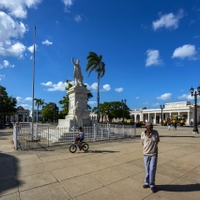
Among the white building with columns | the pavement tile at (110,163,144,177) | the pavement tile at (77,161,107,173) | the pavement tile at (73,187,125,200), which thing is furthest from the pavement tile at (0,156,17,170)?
the white building with columns

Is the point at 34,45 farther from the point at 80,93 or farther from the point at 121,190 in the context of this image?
the point at 121,190

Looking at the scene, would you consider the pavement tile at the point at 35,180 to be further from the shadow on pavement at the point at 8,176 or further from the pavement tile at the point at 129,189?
the pavement tile at the point at 129,189

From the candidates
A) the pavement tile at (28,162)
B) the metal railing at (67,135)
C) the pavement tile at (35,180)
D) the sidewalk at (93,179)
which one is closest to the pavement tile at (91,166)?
the sidewalk at (93,179)

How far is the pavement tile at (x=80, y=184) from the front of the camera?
12.5 feet

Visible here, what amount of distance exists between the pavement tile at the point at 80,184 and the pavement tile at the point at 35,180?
1.60ft

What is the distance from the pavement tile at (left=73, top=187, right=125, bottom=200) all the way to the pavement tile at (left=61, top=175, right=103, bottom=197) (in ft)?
0.51

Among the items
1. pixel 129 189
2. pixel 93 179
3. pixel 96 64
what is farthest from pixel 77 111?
pixel 96 64

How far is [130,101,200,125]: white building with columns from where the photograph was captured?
205 feet

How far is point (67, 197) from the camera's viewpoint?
3.54 metres

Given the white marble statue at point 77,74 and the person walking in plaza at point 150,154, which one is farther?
the white marble statue at point 77,74

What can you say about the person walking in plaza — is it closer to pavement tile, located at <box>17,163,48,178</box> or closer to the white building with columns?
pavement tile, located at <box>17,163,48,178</box>

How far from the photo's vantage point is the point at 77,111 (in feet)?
45.3

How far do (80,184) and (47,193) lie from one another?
875 millimetres

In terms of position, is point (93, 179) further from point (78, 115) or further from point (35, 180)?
point (78, 115)
